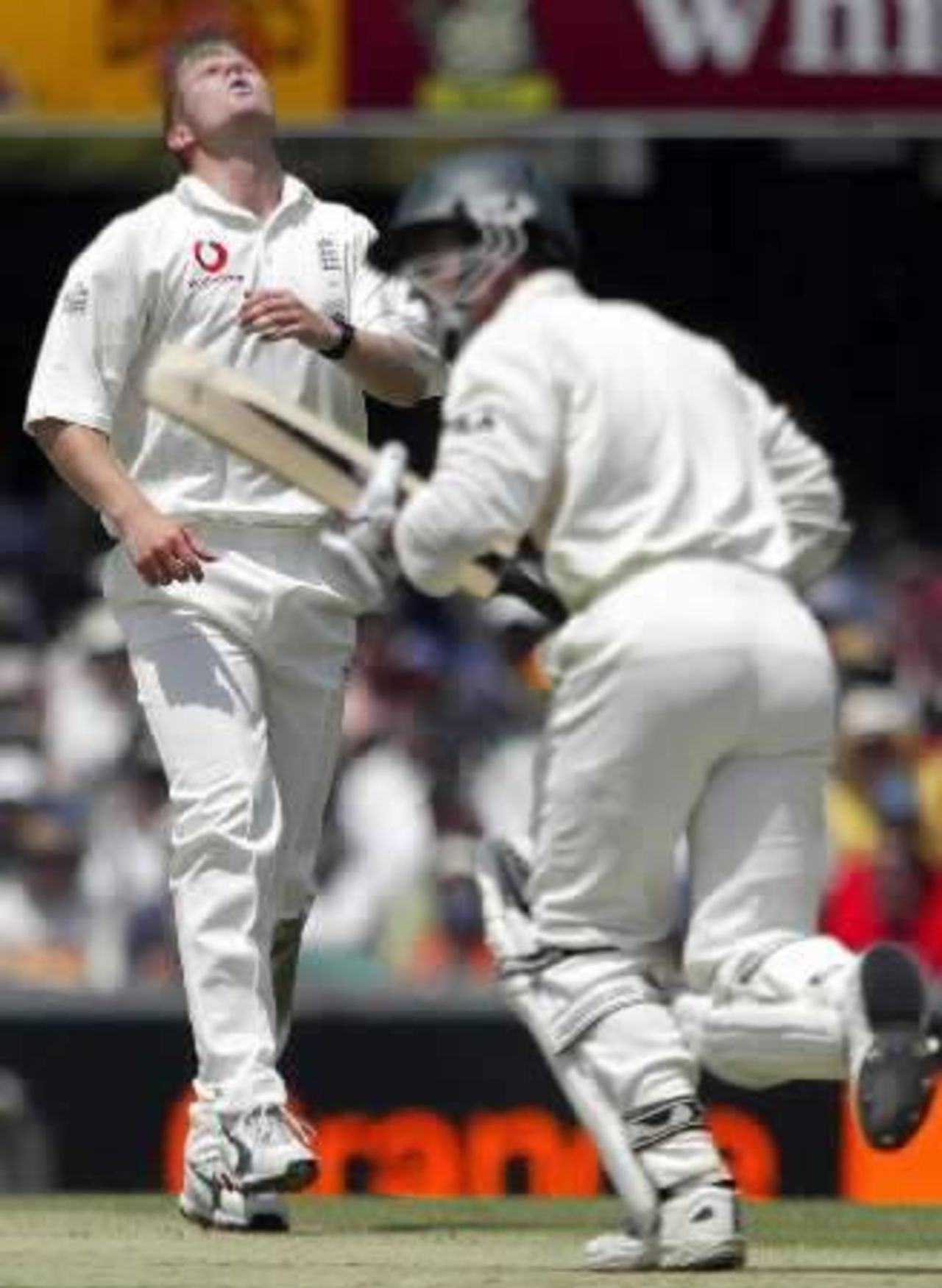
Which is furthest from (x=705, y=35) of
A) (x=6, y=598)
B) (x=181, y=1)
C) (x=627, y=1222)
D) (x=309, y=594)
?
(x=627, y=1222)

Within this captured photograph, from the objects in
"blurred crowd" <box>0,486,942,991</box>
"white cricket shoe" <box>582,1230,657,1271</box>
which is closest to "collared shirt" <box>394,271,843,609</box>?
"white cricket shoe" <box>582,1230,657,1271</box>

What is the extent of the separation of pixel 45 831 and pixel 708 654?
250 inches

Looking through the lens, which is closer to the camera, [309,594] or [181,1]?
[309,594]

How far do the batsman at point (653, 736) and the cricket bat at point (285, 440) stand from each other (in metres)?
0.06

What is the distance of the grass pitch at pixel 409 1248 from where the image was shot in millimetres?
5824

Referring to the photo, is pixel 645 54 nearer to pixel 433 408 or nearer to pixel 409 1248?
pixel 433 408

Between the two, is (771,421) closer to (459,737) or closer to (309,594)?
(309,594)

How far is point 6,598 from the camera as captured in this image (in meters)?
13.4

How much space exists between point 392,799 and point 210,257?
Result: 5.26m

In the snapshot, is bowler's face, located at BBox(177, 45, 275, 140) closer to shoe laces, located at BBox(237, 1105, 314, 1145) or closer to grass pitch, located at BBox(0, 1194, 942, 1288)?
shoe laces, located at BBox(237, 1105, 314, 1145)

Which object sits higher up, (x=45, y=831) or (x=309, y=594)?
(x=309, y=594)

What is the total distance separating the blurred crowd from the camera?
1156 cm

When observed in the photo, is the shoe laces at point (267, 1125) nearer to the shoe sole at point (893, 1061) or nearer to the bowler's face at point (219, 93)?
the shoe sole at point (893, 1061)

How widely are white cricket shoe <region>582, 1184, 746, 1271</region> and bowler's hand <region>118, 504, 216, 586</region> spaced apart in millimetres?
1408
